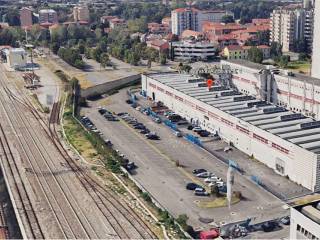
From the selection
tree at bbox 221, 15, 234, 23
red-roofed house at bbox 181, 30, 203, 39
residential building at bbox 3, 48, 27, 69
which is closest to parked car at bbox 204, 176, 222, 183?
residential building at bbox 3, 48, 27, 69

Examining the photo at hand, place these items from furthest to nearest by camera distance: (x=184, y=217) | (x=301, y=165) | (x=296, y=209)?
(x=301, y=165) → (x=184, y=217) → (x=296, y=209)

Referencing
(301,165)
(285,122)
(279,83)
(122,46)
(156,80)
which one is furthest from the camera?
(122,46)

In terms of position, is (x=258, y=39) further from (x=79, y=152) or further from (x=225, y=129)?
(x=79, y=152)

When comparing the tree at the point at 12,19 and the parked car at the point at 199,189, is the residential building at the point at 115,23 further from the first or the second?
the parked car at the point at 199,189

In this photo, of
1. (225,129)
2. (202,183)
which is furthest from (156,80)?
(202,183)

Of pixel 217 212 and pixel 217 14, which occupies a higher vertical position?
pixel 217 14

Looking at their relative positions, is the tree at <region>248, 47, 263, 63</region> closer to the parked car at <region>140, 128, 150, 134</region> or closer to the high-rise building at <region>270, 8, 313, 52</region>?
the high-rise building at <region>270, 8, 313, 52</region>

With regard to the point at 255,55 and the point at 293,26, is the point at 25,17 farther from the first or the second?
the point at 255,55

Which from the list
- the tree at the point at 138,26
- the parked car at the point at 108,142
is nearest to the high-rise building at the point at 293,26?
the tree at the point at 138,26
